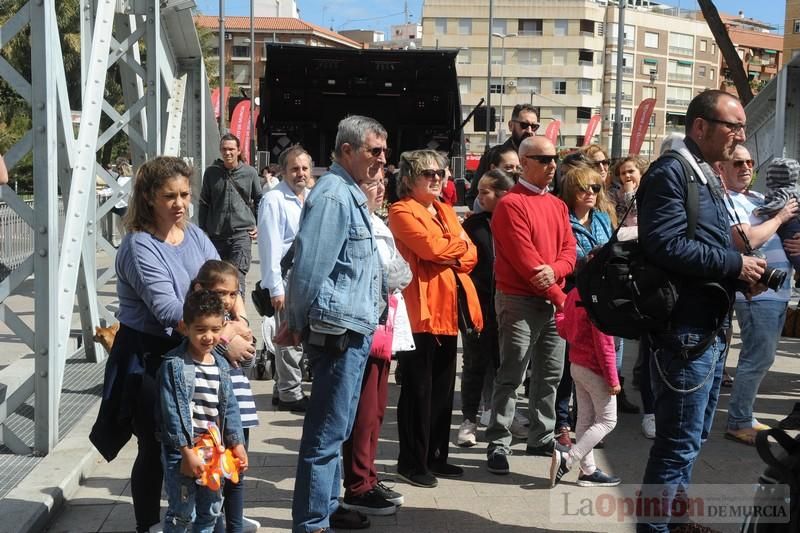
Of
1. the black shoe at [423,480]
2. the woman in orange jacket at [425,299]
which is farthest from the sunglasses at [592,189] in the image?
the black shoe at [423,480]

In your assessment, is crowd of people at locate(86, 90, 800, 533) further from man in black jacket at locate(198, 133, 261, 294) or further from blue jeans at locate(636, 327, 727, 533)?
man in black jacket at locate(198, 133, 261, 294)

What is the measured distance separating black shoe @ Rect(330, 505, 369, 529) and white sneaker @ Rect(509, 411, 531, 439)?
196 cm

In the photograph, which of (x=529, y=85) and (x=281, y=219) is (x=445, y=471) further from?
(x=529, y=85)

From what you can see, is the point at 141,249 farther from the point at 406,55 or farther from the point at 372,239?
the point at 406,55

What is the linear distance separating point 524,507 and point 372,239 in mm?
1788

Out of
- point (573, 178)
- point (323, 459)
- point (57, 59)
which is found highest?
point (57, 59)

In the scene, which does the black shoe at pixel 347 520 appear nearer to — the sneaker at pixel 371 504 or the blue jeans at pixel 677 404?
the sneaker at pixel 371 504

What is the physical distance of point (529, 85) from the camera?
103250 millimetres

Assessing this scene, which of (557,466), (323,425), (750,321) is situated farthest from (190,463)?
(750,321)

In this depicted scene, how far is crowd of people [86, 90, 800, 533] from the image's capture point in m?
4.13

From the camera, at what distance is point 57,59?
5734mm

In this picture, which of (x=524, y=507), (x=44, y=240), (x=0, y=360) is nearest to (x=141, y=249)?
(x=44, y=240)

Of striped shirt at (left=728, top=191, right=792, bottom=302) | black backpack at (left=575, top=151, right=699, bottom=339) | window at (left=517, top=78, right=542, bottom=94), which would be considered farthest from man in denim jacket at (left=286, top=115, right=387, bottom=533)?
window at (left=517, top=78, right=542, bottom=94)

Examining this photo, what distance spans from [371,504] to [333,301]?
4.51 feet
